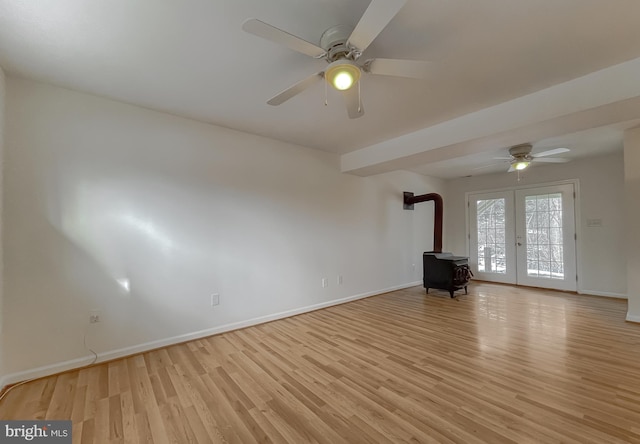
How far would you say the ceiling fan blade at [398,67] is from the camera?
5.34 ft

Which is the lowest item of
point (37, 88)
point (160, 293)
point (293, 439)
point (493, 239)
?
point (293, 439)

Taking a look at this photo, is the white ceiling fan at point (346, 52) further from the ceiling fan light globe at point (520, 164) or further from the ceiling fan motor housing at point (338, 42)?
the ceiling fan light globe at point (520, 164)

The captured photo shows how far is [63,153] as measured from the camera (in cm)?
238

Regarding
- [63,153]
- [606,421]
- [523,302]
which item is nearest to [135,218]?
[63,153]

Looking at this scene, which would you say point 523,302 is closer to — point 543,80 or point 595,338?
point 595,338

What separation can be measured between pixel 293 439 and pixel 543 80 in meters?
3.43

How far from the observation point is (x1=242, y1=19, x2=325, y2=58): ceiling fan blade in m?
1.27

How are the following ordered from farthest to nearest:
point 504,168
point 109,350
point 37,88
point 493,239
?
point 493,239
point 504,168
point 109,350
point 37,88

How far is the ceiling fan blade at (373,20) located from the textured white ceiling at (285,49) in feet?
0.79

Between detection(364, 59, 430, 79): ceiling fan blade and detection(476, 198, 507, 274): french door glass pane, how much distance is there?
17.9ft

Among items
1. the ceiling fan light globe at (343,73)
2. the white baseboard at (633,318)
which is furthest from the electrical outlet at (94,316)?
the white baseboard at (633,318)

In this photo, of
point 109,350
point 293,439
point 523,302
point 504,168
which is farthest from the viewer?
point 504,168

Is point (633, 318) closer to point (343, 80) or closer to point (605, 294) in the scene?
point (605, 294)

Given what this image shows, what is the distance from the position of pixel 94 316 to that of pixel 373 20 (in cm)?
332
